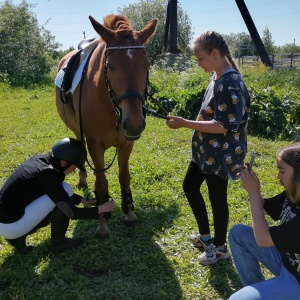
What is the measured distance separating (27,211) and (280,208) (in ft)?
6.74

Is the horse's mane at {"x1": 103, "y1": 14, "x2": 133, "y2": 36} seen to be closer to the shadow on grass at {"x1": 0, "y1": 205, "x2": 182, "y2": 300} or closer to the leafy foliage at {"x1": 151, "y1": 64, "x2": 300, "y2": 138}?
the shadow on grass at {"x1": 0, "y1": 205, "x2": 182, "y2": 300}

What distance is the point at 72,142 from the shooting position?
3.15 metres

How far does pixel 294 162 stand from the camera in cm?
202

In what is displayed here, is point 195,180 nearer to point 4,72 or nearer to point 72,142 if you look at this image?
point 72,142

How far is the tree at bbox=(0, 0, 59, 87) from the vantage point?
757 inches

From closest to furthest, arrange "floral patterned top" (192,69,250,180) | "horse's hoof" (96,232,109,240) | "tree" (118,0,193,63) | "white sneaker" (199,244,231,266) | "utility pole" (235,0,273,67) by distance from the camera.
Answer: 1. "floral patterned top" (192,69,250,180)
2. "white sneaker" (199,244,231,266)
3. "horse's hoof" (96,232,109,240)
4. "utility pole" (235,0,273,67)
5. "tree" (118,0,193,63)

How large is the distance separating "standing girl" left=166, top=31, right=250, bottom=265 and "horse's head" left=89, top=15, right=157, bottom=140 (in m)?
0.31

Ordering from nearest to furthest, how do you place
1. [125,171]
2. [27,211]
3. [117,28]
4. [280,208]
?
[280,208] → [27,211] → [117,28] → [125,171]

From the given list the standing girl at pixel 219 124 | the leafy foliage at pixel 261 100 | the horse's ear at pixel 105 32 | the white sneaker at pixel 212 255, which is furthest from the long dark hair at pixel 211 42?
the leafy foliage at pixel 261 100

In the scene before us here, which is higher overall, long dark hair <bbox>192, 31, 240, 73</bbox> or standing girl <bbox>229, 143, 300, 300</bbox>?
long dark hair <bbox>192, 31, 240, 73</bbox>

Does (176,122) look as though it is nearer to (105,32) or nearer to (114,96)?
(114,96)

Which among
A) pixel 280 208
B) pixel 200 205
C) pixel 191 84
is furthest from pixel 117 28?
pixel 191 84

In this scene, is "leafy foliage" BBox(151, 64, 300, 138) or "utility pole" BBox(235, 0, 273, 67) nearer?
"leafy foliage" BBox(151, 64, 300, 138)

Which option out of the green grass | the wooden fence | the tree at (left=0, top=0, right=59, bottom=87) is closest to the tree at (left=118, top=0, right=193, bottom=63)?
→ the wooden fence
